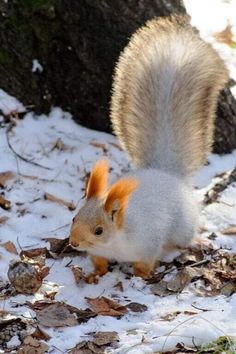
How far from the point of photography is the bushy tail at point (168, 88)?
3.54 m

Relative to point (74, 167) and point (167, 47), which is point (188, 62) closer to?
point (167, 47)

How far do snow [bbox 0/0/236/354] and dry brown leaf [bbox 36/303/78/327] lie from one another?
3cm

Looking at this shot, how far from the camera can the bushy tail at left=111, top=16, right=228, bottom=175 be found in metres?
3.54

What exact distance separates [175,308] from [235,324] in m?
0.26

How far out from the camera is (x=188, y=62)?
3564 mm

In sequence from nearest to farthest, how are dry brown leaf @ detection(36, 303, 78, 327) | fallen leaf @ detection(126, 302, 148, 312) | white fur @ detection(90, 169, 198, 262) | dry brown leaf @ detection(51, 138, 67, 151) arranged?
1. dry brown leaf @ detection(36, 303, 78, 327)
2. fallen leaf @ detection(126, 302, 148, 312)
3. white fur @ detection(90, 169, 198, 262)
4. dry brown leaf @ detection(51, 138, 67, 151)

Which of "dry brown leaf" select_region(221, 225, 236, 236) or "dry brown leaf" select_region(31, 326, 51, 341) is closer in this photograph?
"dry brown leaf" select_region(31, 326, 51, 341)

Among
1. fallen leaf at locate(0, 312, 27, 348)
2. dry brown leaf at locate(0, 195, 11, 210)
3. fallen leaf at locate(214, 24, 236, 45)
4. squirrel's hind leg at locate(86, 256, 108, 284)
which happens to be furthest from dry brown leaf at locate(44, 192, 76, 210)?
fallen leaf at locate(214, 24, 236, 45)

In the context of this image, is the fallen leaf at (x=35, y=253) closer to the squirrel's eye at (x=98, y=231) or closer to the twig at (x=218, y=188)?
the squirrel's eye at (x=98, y=231)

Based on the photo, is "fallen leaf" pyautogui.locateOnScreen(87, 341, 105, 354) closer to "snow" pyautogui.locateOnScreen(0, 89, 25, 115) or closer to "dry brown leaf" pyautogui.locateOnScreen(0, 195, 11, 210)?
"dry brown leaf" pyautogui.locateOnScreen(0, 195, 11, 210)

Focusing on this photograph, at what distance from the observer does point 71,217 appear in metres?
3.56

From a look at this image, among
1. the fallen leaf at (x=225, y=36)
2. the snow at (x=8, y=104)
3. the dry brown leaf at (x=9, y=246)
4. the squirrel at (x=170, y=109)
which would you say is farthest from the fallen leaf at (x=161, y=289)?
the fallen leaf at (x=225, y=36)

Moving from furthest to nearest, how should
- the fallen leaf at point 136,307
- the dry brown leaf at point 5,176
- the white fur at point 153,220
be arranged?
the dry brown leaf at point 5,176 → the white fur at point 153,220 → the fallen leaf at point 136,307

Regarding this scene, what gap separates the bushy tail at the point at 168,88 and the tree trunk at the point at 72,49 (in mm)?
312
